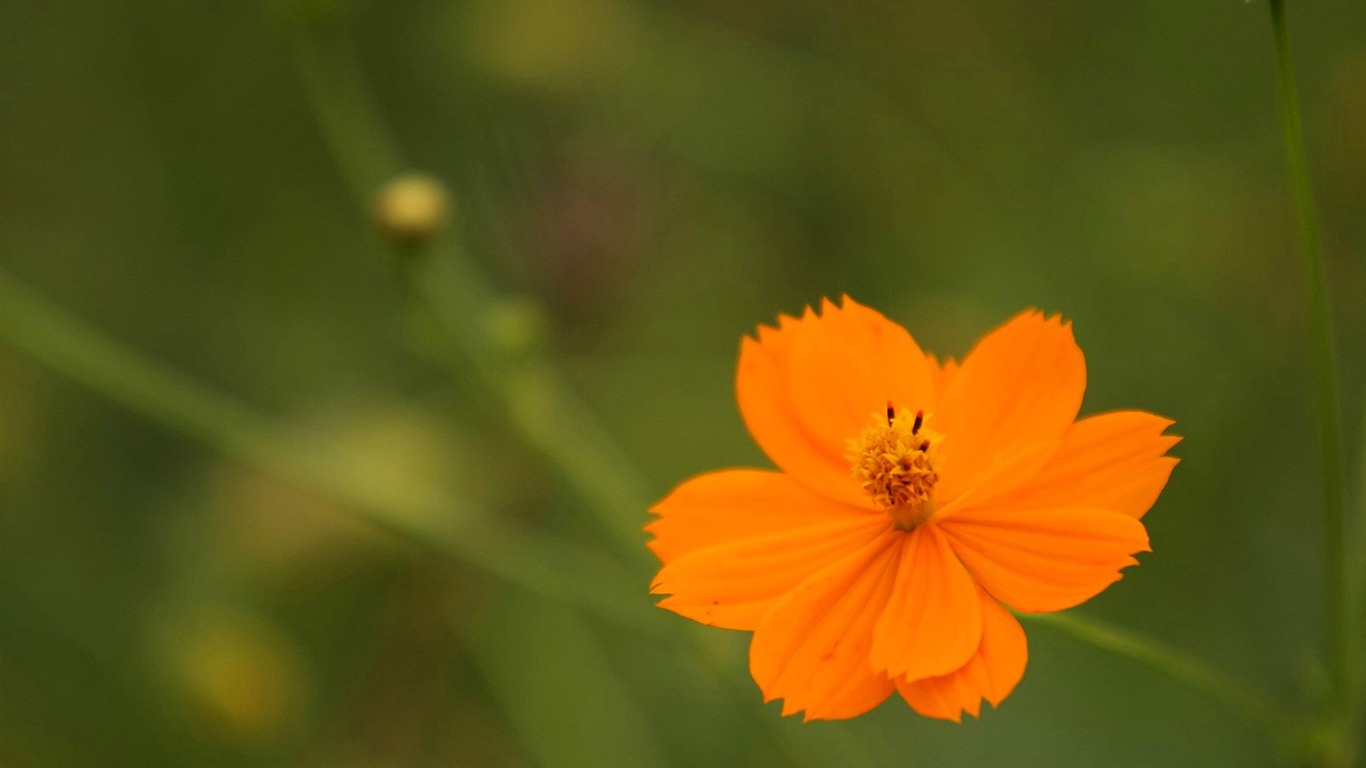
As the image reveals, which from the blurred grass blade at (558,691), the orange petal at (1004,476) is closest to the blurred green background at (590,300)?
the blurred grass blade at (558,691)

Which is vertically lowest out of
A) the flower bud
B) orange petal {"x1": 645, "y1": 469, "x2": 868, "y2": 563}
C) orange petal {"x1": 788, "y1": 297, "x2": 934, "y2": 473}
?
orange petal {"x1": 645, "y1": 469, "x2": 868, "y2": 563}

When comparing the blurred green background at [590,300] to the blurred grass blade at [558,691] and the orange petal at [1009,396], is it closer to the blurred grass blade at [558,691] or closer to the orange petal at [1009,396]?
Result: the blurred grass blade at [558,691]

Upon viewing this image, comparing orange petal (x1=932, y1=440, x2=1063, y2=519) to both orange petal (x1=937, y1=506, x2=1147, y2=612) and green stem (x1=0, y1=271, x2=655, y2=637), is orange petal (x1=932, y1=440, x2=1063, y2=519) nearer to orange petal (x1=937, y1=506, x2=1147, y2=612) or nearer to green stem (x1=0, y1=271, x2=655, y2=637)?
orange petal (x1=937, y1=506, x2=1147, y2=612)

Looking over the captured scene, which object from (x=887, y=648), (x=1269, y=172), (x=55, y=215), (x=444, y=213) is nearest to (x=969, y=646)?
(x=887, y=648)

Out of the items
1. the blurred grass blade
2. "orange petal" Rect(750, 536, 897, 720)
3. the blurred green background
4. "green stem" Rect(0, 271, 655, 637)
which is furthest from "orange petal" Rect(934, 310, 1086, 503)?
the blurred grass blade

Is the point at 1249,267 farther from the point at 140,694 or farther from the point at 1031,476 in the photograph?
the point at 140,694

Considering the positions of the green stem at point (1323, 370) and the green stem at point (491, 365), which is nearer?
the green stem at point (1323, 370)
